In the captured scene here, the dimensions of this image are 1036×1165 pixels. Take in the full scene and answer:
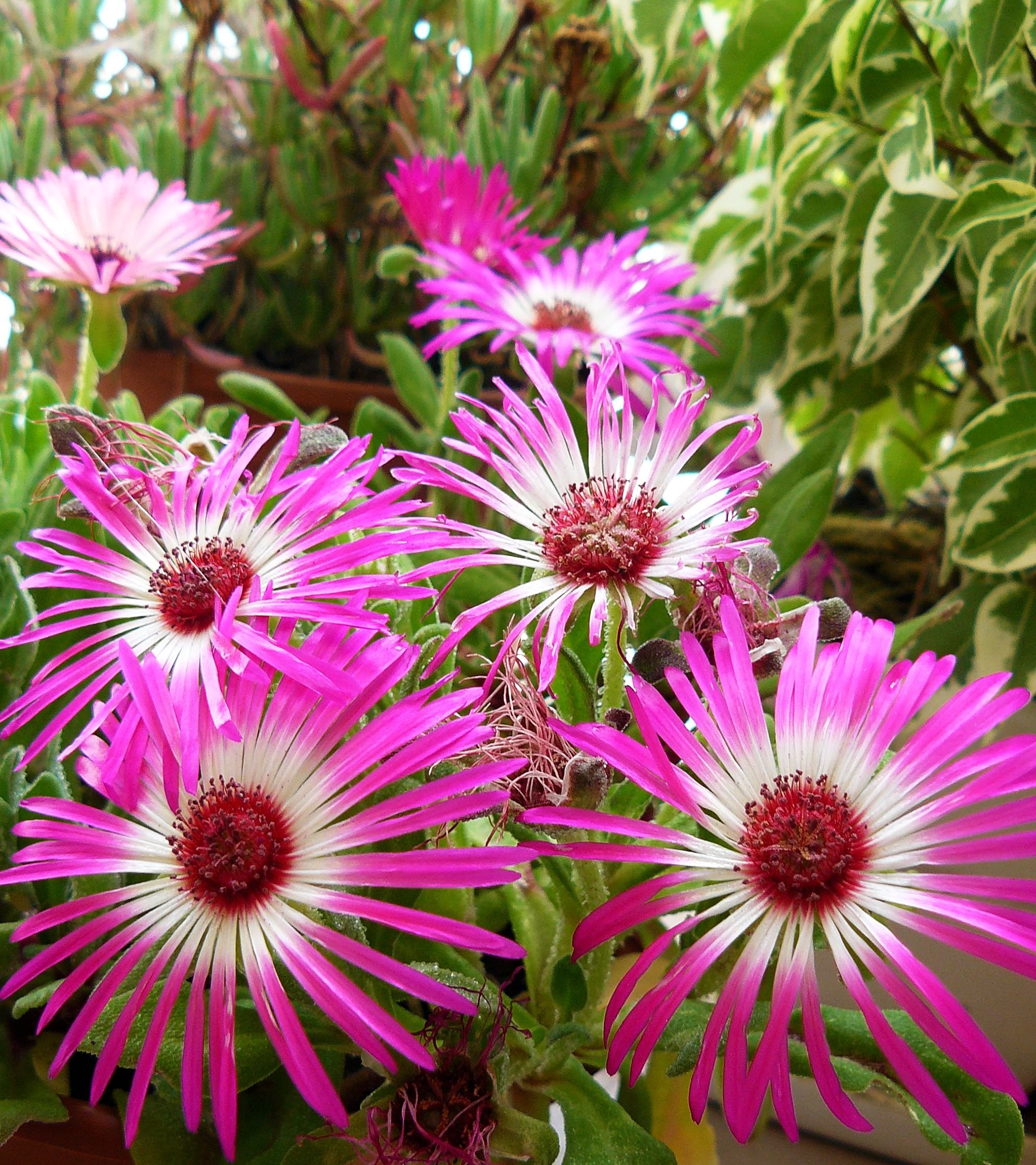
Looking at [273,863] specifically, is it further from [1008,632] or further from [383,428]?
[1008,632]

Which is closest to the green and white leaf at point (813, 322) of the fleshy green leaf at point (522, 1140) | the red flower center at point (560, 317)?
the red flower center at point (560, 317)

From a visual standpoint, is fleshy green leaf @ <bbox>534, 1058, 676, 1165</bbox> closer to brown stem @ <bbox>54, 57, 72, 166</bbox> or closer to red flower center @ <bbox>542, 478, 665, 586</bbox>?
red flower center @ <bbox>542, 478, 665, 586</bbox>

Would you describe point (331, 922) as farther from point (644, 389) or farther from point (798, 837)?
point (644, 389)

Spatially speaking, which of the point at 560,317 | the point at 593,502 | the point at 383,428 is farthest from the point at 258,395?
the point at 593,502

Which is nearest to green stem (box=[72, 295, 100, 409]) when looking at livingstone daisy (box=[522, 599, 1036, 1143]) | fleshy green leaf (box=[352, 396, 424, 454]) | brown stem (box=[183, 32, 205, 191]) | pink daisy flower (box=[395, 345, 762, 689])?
fleshy green leaf (box=[352, 396, 424, 454])

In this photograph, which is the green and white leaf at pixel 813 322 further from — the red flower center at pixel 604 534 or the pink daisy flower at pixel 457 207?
the red flower center at pixel 604 534
